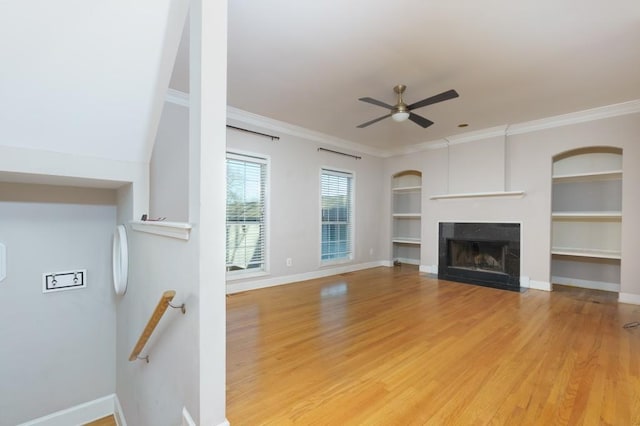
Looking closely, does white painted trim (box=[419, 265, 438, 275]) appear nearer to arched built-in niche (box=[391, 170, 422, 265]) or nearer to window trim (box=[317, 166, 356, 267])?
arched built-in niche (box=[391, 170, 422, 265])

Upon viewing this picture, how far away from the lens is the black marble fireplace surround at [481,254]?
4852 millimetres

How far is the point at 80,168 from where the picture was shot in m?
2.12

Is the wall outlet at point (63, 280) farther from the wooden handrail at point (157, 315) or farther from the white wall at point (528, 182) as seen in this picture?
the white wall at point (528, 182)

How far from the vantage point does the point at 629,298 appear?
396 centimetres

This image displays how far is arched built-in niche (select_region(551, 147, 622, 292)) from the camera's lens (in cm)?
446

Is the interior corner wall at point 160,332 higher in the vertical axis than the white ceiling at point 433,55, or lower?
lower

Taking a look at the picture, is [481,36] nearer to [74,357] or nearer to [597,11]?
[597,11]

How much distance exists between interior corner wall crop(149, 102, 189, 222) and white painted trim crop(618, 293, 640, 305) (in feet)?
20.0

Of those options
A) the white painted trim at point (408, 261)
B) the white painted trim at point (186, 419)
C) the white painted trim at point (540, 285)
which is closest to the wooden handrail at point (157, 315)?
the white painted trim at point (186, 419)

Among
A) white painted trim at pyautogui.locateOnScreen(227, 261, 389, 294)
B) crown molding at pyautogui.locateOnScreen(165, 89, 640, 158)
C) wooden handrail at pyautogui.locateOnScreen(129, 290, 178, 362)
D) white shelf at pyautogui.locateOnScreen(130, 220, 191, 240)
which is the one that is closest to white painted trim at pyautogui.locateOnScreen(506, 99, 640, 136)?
crown molding at pyautogui.locateOnScreen(165, 89, 640, 158)

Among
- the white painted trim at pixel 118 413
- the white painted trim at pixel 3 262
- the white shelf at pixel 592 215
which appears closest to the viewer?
the white painted trim at pixel 3 262

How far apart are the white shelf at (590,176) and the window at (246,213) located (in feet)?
15.7

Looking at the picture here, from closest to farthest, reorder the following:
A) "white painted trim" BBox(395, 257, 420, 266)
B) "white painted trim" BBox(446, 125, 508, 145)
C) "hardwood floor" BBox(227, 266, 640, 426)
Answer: "hardwood floor" BBox(227, 266, 640, 426), "white painted trim" BBox(446, 125, 508, 145), "white painted trim" BBox(395, 257, 420, 266)

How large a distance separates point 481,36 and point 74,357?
188 inches
